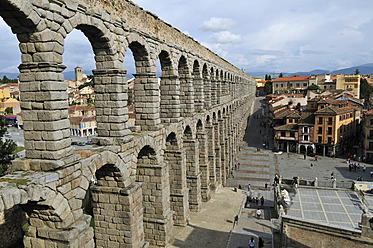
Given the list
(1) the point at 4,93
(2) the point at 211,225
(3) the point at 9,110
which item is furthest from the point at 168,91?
(1) the point at 4,93

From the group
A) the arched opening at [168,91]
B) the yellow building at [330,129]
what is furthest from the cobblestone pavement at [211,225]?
the yellow building at [330,129]

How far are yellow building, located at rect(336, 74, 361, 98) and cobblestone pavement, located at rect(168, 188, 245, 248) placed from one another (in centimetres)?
8755

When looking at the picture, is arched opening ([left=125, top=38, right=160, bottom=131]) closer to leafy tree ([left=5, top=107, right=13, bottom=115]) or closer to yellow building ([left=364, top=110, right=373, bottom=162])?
yellow building ([left=364, top=110, right=373, bottom=162])

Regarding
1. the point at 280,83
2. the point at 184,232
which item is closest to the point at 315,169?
the point at 184,232

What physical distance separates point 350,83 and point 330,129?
196 ft

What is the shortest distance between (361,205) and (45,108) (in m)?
29.3

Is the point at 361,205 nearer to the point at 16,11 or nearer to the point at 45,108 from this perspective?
the point at 45,108

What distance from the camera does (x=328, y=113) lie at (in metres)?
55.2

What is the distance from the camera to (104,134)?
14.3 m

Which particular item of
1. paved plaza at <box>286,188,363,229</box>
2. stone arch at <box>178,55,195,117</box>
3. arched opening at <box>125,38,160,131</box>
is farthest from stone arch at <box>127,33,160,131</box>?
paved plaza at <box>286,188,363,229</box>

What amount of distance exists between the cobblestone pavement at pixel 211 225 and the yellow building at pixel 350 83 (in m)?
87.5

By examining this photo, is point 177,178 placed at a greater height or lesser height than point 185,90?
lesser

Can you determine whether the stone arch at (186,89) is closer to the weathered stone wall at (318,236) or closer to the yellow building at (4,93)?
the weathered stone wall at (318,236)

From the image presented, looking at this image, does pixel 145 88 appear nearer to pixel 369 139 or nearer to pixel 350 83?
pixel 369 139
